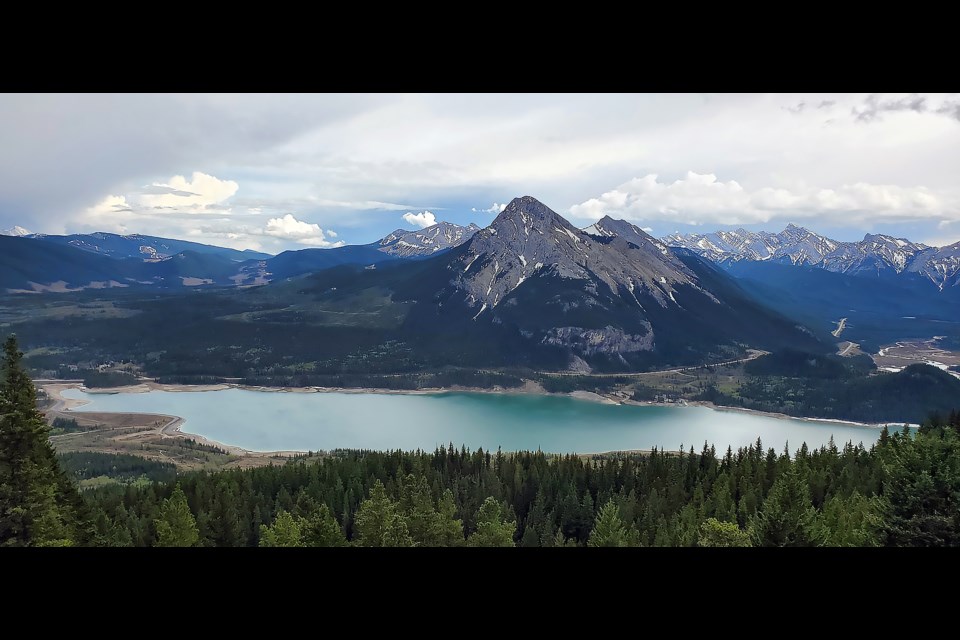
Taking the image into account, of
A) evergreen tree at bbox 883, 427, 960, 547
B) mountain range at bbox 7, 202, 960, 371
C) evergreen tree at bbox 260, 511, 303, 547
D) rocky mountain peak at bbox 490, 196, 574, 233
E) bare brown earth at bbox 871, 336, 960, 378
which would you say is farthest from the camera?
rocky mountain peak at bbox 490, 196, 574, 233

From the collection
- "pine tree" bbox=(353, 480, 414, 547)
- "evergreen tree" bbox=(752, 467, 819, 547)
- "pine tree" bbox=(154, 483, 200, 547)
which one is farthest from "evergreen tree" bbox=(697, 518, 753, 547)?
"pine tree" bbox=(154, 483, 200, 547)

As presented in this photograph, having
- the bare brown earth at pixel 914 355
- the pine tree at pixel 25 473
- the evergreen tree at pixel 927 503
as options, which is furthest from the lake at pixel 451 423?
the pine tree at pixel 25 473

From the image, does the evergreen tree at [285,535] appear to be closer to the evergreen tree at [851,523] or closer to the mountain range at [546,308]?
the evergreen tree at [851,523]

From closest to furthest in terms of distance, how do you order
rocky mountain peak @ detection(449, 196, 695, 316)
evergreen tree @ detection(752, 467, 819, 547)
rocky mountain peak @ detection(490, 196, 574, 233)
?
evergreen tree @ detection(752, 467, 819, 547) → rocky mountain peak @ detection(449, 196, 695, 316) → rocky mountain peak @ detection(490, 196, 574, 233)

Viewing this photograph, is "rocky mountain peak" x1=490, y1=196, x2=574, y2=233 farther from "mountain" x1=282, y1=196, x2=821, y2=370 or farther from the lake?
the lake

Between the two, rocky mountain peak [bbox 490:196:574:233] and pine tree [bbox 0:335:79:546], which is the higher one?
rocky mountain peak [bbox 490:196:574:233]
